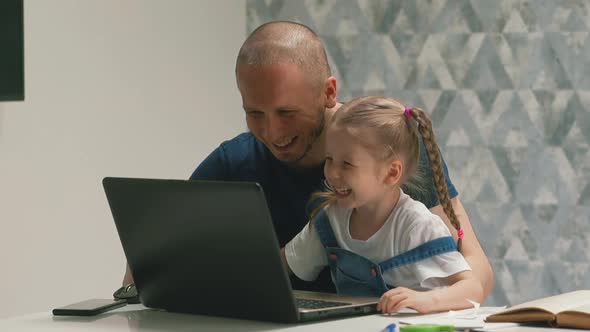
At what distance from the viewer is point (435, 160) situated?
1.75 m

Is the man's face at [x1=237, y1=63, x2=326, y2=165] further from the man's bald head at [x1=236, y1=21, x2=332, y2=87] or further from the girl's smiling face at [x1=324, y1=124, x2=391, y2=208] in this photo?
the girl's smiling face at [x1=324, y1=124, x2=391, y2=208]

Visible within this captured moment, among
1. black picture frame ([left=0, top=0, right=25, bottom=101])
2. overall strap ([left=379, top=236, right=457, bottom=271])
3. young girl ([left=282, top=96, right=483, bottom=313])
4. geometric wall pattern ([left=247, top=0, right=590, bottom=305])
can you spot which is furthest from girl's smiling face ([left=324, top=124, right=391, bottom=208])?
geometric wall pattern ([left=247, top=0, right=590, bottom=305])

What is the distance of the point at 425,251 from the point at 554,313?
37 cm

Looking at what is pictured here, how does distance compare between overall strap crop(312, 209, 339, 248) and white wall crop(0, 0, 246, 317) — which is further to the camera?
white wall crop(0, 0, 246, 317)

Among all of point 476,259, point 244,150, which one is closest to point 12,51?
point 244,150

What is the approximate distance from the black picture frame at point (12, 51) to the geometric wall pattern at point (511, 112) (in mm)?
1434

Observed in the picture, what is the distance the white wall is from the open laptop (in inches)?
47.6

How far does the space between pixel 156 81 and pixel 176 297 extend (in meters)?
1.79

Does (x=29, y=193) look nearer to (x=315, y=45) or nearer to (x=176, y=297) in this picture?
(x=315, y=45)

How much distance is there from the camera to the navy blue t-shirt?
82.2 inches

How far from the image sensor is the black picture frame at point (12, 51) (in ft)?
8.14

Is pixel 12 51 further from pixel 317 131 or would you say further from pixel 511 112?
pixel 511 112

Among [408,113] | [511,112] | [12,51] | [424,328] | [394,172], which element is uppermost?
[12,51]

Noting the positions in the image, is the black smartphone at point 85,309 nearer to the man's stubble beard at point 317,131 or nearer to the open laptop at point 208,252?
the open laptop at point 208,252
